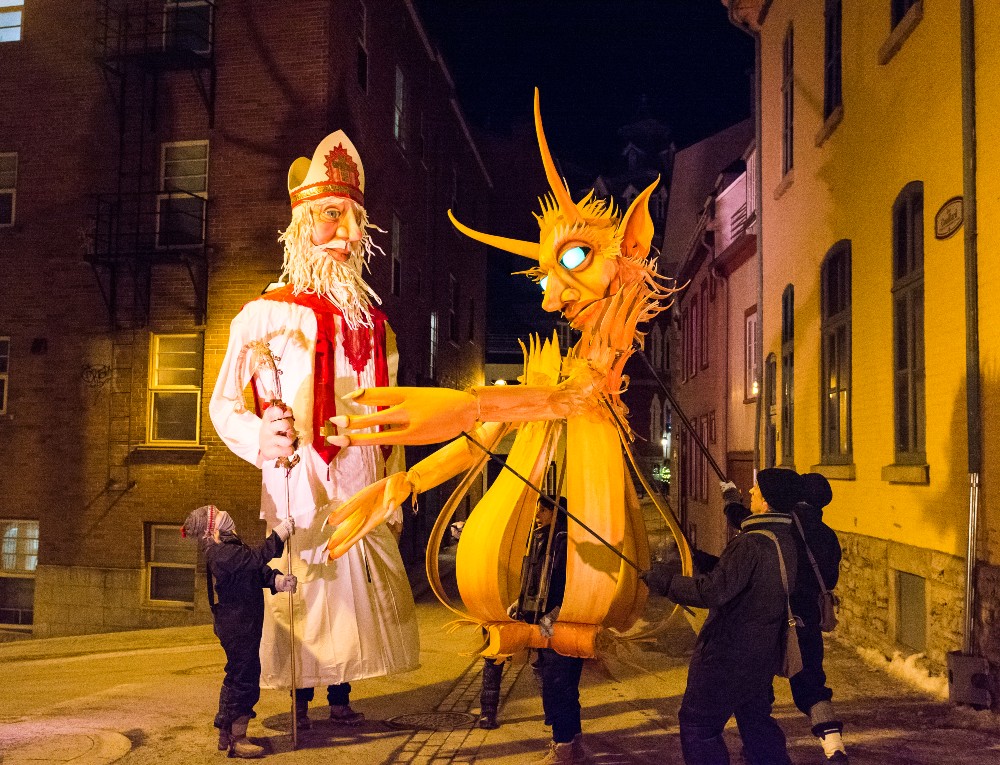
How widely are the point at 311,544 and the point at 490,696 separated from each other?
1684mm

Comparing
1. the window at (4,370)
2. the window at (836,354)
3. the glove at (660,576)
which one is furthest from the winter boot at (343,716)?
the window at (4,370)

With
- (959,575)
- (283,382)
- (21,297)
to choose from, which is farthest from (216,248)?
(959,575)

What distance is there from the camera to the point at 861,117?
9.37 metres

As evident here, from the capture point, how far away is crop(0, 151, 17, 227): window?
13.1m

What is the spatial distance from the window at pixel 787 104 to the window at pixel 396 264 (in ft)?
20.6

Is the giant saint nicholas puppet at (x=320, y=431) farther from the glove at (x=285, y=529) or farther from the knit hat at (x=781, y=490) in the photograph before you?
the knit hat at (x=781, y=490)

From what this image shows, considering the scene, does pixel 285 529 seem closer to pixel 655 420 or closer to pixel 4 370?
pixel 4 370

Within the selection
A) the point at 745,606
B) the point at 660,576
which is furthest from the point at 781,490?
the point at 660,576

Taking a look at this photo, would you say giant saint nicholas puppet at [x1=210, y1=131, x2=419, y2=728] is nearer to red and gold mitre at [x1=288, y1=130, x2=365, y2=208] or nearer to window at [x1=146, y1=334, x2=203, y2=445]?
red and gold mitre at [x1=288, y1=130, x2=365, y2=208]

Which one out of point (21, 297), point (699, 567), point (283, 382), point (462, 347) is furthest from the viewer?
point (462, 347)

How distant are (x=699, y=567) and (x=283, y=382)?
2482mm

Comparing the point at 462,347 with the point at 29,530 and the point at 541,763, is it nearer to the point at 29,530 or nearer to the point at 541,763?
the point at 29,530

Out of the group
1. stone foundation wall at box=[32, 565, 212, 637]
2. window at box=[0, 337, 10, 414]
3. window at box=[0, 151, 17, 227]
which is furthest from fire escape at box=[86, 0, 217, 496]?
window at box=[0, 337, 10, 414]

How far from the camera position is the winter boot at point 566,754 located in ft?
16.1
